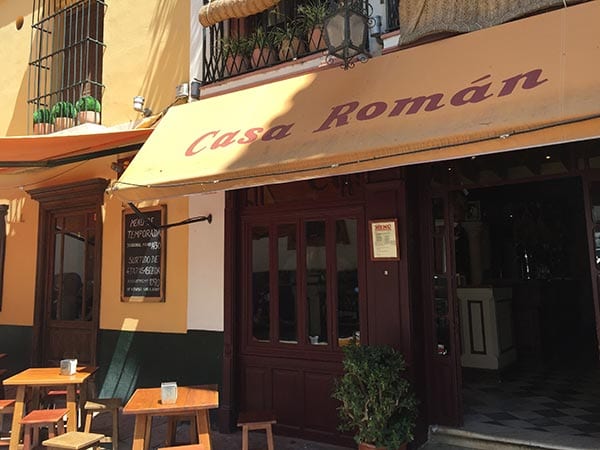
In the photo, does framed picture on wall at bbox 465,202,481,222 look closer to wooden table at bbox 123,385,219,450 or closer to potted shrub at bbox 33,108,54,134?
wooden table at bbox 123,385,219,450

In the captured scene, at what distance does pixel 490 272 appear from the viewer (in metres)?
9.09

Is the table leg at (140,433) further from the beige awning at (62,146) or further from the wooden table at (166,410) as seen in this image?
the beige awning at (62,146)

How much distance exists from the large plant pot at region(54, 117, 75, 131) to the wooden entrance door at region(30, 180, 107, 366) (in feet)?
2.77

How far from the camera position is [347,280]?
5023mm

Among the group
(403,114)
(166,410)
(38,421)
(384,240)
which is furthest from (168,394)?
(403,114)

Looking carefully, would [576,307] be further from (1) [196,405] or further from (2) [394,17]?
(1) [196,405]

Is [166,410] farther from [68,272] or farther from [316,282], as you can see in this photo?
[68,272]

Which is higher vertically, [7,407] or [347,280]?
[347,280]

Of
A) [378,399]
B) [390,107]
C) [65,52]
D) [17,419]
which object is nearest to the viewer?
[390,107]

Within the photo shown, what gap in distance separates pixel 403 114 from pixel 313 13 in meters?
2.24

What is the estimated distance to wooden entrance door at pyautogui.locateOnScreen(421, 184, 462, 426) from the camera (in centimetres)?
464

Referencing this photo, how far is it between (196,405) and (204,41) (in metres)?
4.32

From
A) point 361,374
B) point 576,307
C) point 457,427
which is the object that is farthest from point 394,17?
point 576,307

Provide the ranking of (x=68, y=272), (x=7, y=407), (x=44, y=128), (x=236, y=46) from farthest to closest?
(x=44, y=128) → (x=68, y=272) → (x=236, y=46) → (x=7, y=407)
